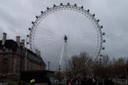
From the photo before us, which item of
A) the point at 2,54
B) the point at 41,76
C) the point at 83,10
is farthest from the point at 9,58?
the point at 83,10

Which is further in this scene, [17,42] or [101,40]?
[17,42]

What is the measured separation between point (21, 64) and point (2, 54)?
833 cm

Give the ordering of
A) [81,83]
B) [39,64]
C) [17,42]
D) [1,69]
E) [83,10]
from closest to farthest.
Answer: [81,83], [83,10], [1,69], [17,42], [39,64]

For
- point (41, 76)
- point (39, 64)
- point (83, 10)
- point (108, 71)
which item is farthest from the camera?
point (39, 64)

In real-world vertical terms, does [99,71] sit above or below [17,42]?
below

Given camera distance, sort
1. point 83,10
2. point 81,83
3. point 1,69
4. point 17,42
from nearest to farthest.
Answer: point 81,83, point 83,10, point 1,69, point 17,42

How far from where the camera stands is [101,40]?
60906 millimetres

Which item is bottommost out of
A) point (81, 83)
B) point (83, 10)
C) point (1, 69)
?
point (81, 83)

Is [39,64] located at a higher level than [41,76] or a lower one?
higher

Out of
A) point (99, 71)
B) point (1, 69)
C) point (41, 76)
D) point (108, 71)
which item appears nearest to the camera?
point (41, 76)

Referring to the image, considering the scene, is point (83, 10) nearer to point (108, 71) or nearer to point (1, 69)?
point (1, 69)

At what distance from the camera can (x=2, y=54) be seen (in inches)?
4183

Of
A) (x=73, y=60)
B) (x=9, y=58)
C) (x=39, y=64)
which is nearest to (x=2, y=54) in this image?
(x=9, y=58)

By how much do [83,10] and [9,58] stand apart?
5070 cm
